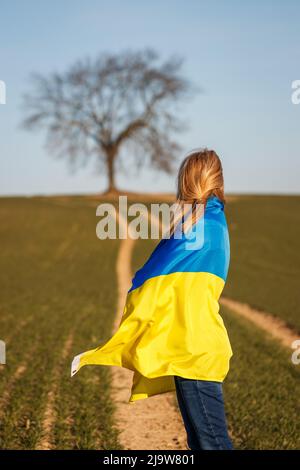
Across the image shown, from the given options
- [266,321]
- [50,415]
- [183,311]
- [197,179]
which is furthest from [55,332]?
[197,179]

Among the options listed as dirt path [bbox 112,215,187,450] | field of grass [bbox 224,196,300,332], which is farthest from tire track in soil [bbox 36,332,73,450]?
field of grass [bbox 224,196,300,332]

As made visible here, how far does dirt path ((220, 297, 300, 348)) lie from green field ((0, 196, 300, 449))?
1.21 feet

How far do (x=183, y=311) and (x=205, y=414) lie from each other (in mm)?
677

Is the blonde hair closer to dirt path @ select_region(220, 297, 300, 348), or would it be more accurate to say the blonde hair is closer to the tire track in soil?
the tire track in soil

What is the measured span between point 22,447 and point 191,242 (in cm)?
357

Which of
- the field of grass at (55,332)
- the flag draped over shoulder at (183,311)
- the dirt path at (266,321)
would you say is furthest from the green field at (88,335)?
the flag draped over shoulder at (183,311)

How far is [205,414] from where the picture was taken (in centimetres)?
375

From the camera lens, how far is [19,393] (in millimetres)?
8305

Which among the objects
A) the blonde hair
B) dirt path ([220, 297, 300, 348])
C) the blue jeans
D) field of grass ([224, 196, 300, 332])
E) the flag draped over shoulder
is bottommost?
field of grass ([224, 196, 300, 332])

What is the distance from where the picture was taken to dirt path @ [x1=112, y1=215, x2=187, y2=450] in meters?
6.58

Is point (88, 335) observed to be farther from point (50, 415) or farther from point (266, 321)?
point (266, 321)

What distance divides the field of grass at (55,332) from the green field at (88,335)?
0.07ft
